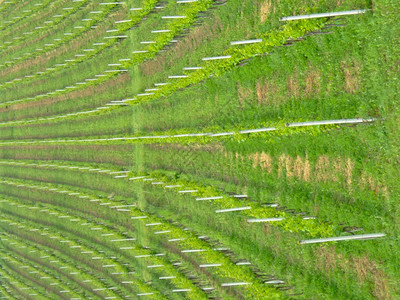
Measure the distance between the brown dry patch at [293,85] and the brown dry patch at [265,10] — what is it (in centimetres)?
280

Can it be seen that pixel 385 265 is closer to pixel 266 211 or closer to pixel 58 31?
pixel 266 211

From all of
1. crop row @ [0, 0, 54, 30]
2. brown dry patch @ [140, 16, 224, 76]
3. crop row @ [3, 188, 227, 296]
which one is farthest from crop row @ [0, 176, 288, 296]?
crop row @ [0, 0, 54, 30]

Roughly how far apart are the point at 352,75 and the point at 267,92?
3.63m

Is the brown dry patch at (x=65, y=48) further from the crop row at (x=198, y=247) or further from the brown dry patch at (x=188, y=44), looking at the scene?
the crop row at (x=198, y=247)

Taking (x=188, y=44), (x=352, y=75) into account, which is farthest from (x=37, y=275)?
(x=352, y=75)

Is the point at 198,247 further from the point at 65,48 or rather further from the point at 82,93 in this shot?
the point at 65,48

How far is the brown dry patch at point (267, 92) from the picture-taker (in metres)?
15.4

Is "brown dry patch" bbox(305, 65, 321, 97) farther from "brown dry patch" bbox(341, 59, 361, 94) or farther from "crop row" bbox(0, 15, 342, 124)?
"crop row" bbox(0, 15, 342, 124)

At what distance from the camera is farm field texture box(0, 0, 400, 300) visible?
1280cm

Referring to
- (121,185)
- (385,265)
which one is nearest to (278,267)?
(385,265)

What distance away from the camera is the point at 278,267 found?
15.1 meters

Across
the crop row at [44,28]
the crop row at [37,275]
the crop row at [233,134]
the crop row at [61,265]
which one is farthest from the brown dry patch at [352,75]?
the crop row at [37,275]

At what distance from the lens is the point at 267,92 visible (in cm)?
1574

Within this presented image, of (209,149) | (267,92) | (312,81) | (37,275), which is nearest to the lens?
(312,81)
